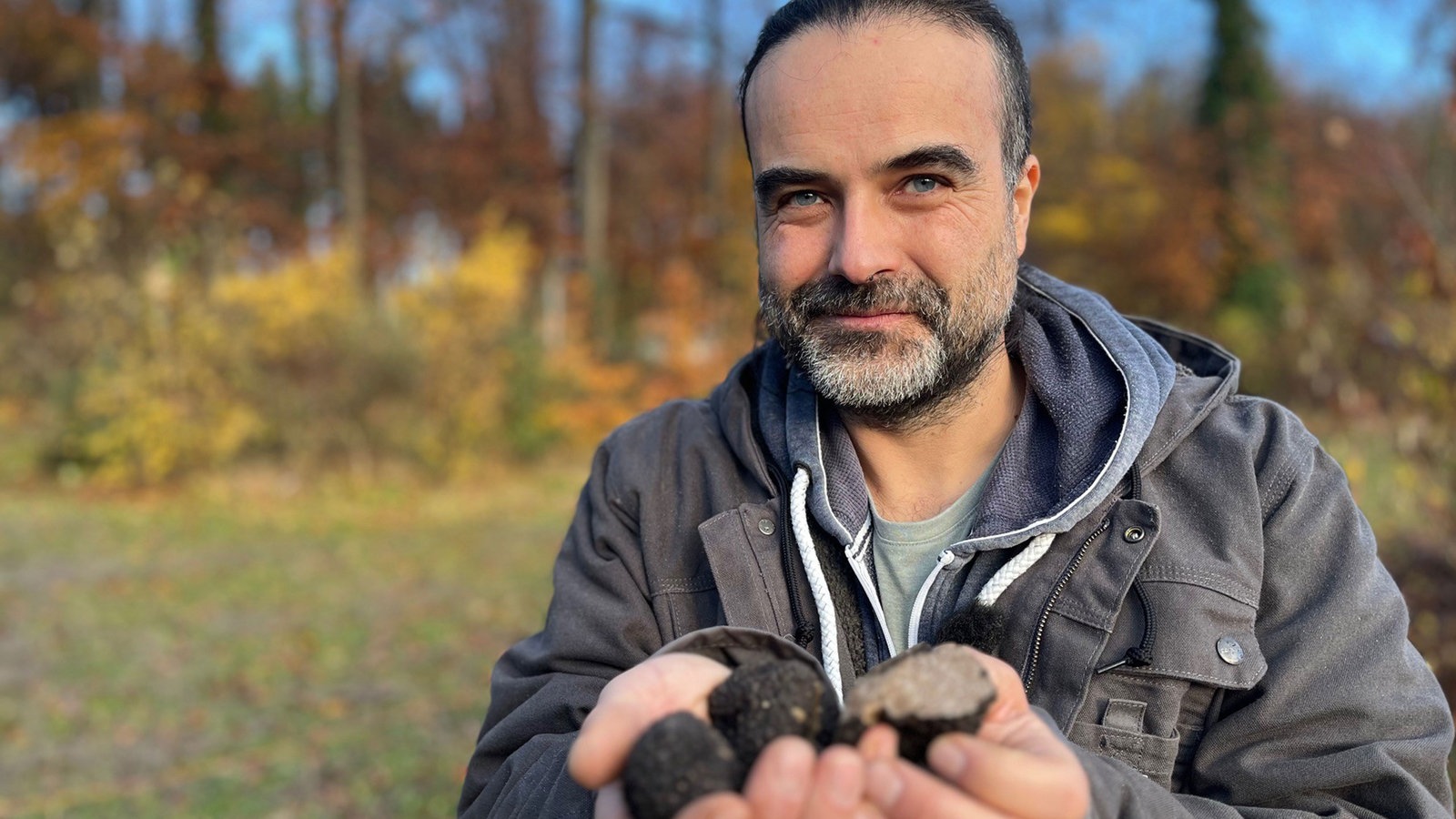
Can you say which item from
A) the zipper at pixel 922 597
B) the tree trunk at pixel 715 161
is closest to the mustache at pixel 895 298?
the zipper at pixel 922 597

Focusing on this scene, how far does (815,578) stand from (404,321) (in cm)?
1094

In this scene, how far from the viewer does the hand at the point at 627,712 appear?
1456 mm

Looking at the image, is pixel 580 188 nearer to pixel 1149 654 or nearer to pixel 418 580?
pixel 418 580

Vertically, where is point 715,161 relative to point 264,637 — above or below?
above

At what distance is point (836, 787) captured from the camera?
4.17ft

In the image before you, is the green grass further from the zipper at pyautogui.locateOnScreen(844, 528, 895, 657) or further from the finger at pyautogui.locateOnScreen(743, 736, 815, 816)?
the finger at pyautogui.locateOnScreen(743, 736, 815, 816)

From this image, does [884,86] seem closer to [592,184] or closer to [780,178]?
[780,178]

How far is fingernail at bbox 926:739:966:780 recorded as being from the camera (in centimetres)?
130

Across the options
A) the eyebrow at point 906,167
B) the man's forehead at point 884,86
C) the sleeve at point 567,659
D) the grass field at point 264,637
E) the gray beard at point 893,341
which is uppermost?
the man's forehead at point 884,86

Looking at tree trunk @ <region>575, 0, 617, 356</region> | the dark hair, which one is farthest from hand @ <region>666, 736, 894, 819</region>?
tree trunk @ <region>575, 0, 617, 356</region>

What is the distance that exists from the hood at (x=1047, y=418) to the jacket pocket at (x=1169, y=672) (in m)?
0.20

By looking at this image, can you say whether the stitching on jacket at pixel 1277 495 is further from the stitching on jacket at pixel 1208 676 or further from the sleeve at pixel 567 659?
the sleeve at pixel 567 659

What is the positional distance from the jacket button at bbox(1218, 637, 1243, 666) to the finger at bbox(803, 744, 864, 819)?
835mm

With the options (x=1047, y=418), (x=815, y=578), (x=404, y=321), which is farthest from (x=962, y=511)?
(x=404, y=321)
